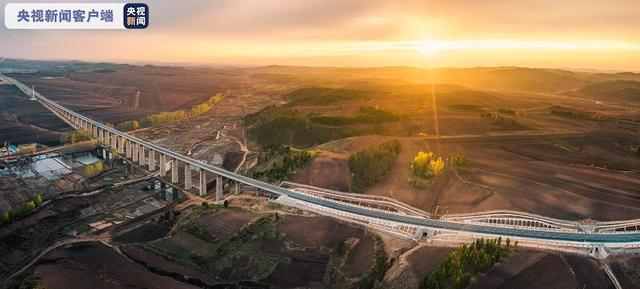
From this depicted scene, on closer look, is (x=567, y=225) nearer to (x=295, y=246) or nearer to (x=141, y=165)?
(x=295, y=246)

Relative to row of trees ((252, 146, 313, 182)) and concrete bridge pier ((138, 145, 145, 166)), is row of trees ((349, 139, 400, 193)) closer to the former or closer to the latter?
row of trees ((252, 146, 313, 182))

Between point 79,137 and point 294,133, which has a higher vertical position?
point 294,133

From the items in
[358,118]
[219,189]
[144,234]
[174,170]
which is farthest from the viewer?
[358,118]

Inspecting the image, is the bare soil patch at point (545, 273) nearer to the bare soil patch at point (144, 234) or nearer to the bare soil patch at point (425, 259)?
the bare soil patch at point (425, 259)

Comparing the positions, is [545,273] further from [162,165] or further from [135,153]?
[135,153]

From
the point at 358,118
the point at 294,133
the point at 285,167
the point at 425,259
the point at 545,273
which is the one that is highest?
the point at 358,118

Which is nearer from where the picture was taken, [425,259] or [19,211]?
[425,259]

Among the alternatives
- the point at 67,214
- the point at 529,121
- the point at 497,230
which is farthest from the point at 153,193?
the point at 529,121

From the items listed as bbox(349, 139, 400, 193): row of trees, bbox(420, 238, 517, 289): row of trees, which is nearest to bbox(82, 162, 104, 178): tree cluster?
bbox(349, 139, 400, 193): row of trees

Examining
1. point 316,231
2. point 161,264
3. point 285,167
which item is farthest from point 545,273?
point 285,167
